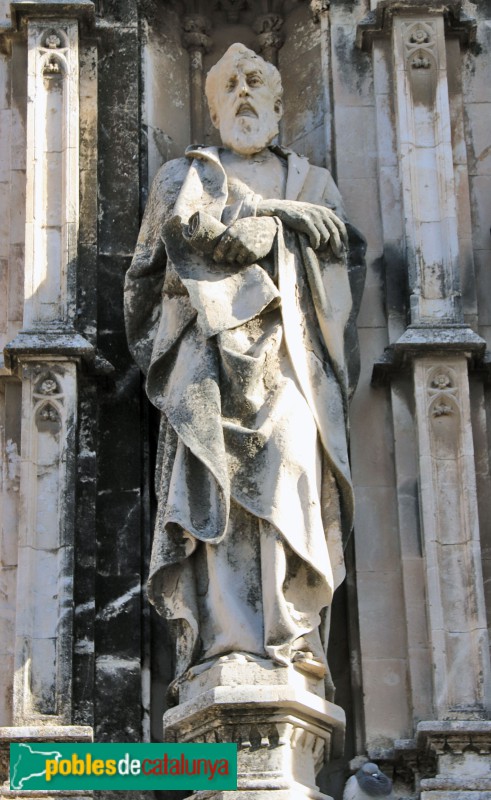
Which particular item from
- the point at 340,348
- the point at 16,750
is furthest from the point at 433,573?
the point at 16,750

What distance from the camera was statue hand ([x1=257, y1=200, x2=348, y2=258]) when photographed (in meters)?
13.7

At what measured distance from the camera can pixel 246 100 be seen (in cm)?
1441

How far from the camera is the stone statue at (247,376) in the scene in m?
12.8

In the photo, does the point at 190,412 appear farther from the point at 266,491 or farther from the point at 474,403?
the point at 474,403

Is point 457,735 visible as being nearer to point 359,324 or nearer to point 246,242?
point 359,324

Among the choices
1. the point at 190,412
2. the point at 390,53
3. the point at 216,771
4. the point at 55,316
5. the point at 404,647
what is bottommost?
the point at 216,771

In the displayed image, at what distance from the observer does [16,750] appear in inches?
500

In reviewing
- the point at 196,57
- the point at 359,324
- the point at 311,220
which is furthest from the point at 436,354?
the point at 196,57

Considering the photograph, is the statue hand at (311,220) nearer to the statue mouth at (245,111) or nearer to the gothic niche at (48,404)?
the statue mouth at (245,111)

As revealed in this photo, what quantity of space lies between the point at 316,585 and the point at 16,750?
1780 millimetres

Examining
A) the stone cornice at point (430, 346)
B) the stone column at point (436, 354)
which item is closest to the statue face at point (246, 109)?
the stone column at point (436, 354)

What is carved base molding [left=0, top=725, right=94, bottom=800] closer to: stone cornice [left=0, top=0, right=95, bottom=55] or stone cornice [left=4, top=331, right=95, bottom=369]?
stone cornice [left=4, top=331, right=95, bottom=369]

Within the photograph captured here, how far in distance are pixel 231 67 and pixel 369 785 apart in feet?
14.6

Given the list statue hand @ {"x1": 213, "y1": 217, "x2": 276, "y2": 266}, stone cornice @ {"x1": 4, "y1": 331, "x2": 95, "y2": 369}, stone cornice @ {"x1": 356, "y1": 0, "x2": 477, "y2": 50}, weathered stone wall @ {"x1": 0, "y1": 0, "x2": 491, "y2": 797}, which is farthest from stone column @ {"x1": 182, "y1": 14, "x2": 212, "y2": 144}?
stone cornice @ {"x1": 4, "y1": 331, "x2": 95, "y2": 369}
